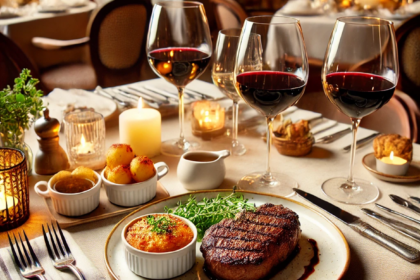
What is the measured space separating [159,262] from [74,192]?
0.33 metres

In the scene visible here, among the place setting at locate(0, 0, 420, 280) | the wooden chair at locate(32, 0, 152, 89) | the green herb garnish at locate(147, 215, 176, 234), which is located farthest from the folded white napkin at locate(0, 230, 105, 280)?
the wooden chair at locate(32, 0, 152, 89)

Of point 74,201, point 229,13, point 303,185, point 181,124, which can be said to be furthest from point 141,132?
point 229,13

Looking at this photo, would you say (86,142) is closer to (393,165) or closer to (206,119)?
(206,119)

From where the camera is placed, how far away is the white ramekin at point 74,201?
0.99 m

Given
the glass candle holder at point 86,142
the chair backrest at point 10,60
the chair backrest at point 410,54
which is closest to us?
the glass candle holder at point 86,142

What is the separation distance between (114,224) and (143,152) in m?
0.36

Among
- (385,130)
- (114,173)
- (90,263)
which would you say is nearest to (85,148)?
(114,173)

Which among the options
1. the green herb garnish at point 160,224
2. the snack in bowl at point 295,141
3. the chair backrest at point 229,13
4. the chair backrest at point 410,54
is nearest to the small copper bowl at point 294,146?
the snack in bowl at point 295,141

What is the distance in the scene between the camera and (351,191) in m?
1.12

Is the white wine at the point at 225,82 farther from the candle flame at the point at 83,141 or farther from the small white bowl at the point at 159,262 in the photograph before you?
the small white bowl at the point at 159,262

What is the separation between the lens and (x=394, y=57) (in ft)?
3.29

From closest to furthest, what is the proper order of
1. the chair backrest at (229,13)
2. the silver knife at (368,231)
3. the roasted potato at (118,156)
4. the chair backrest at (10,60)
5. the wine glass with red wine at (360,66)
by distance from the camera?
the silver knife at (368,231)
the wine glass with red wine at (360,66)
the roasted potato at (118,156)
the chair backrest at (10,60)
the chair backrest at (229,13)

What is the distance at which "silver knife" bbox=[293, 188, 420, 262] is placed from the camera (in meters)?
0.87

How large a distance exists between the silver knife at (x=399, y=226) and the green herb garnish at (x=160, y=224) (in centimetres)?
45
